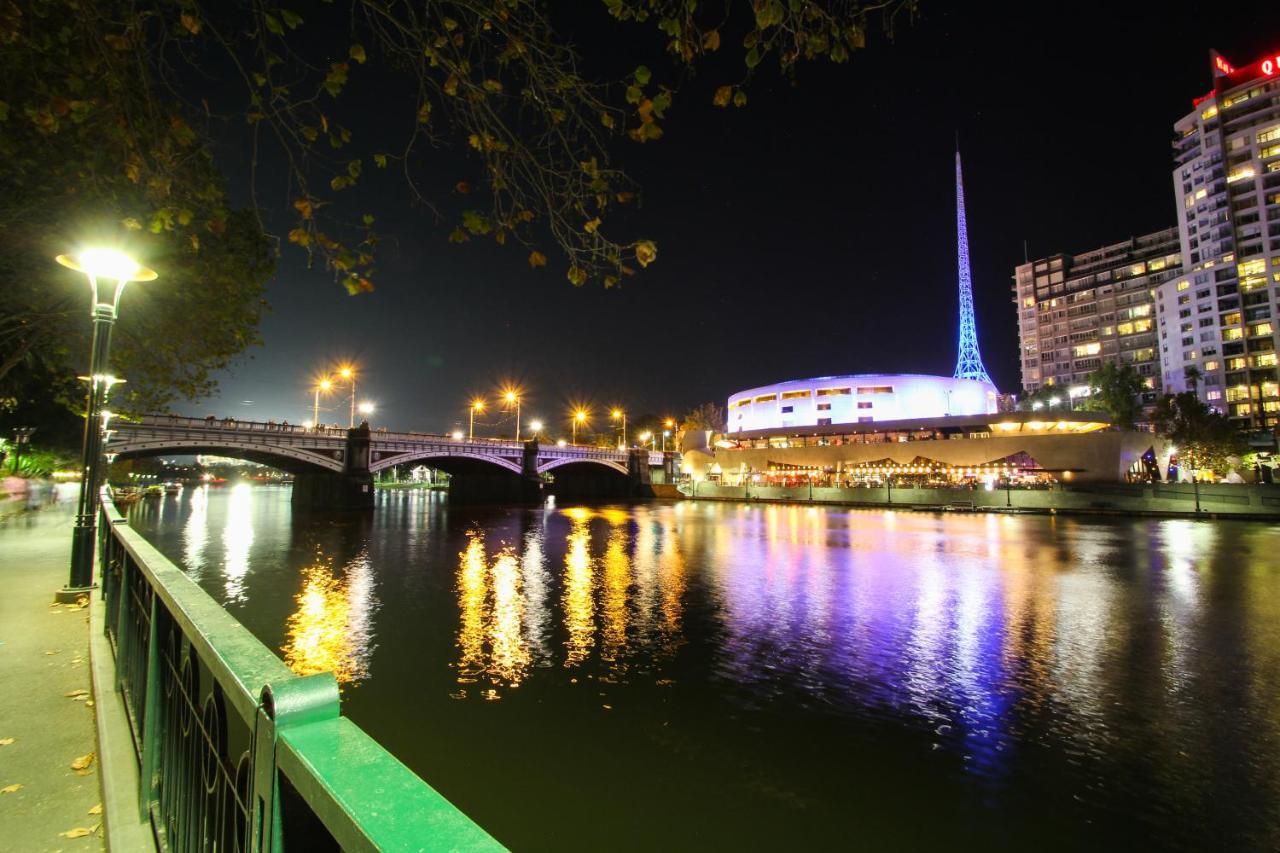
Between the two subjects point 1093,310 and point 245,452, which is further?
point 1093,310

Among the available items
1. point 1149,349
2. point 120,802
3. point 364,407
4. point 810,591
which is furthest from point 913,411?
point 120,802

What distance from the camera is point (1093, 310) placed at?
456 ft

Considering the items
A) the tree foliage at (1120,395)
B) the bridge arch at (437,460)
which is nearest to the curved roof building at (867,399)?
the tree foliage at (1120,395)

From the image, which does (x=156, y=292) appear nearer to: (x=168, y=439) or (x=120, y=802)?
(x=120, y=802)

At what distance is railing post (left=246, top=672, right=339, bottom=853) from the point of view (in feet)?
5.21

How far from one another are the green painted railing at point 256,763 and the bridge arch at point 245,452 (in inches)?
1840

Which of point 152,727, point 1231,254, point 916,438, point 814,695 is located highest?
point 1231,254

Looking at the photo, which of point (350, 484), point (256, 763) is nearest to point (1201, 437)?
point (350, 484)

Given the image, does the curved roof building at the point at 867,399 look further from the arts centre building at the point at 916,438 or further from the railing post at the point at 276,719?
the railing post at the point at 276,719

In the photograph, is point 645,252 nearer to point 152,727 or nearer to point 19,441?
point 152,727

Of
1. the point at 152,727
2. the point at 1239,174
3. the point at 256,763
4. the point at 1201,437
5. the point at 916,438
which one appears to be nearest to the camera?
the point at 256,763

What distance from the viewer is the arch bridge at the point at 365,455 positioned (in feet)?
150

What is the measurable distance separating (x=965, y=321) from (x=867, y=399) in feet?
129

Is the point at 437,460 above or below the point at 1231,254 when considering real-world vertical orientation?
below
